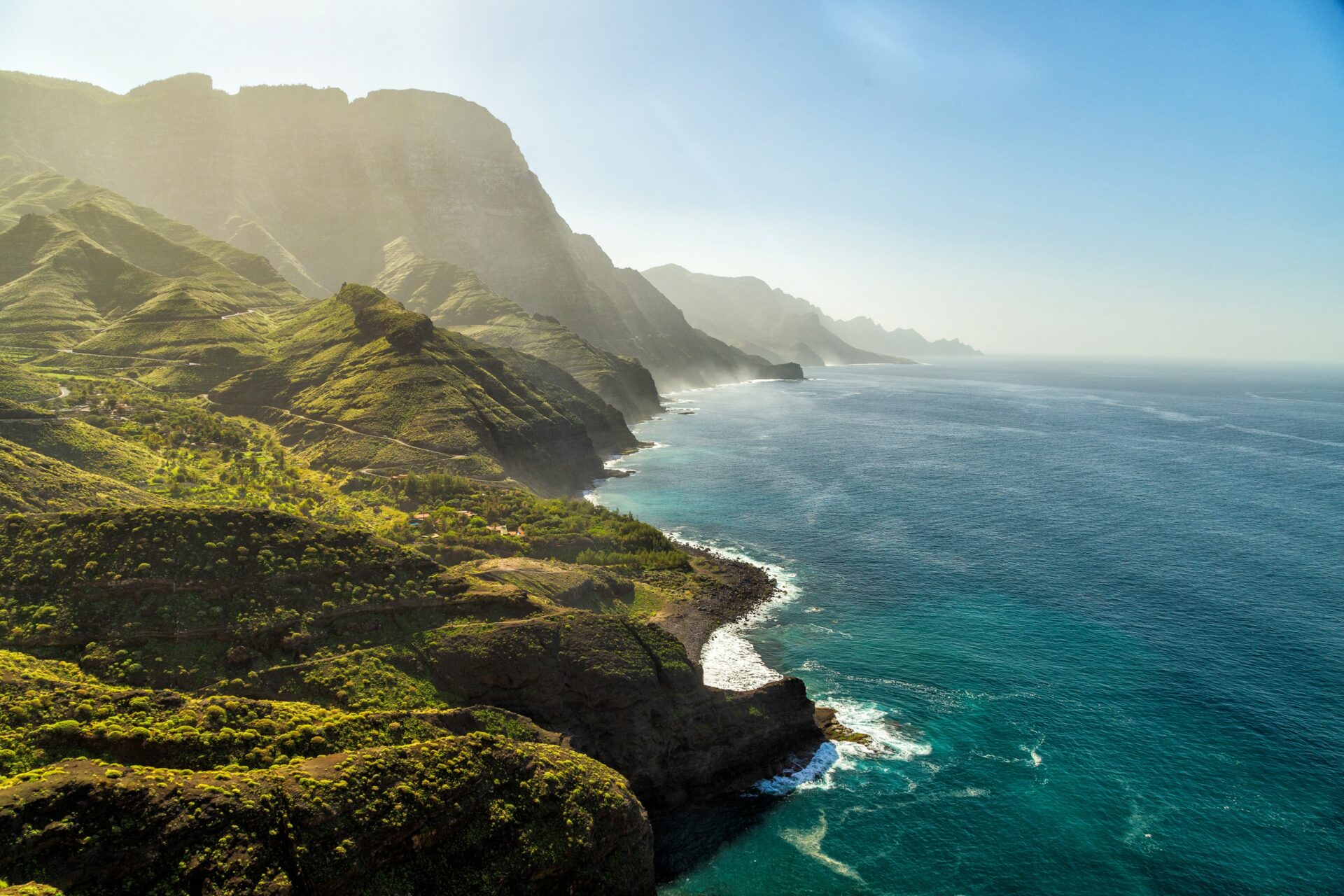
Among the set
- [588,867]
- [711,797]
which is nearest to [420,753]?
[588,867]

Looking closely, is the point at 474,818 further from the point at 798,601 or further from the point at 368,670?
the point at 798,601

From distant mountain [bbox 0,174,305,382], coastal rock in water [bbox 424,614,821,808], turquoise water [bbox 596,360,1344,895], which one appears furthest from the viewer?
distant mountain [bbox 0,174,305,382]

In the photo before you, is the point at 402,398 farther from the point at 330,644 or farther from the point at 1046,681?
the point at 1046,681

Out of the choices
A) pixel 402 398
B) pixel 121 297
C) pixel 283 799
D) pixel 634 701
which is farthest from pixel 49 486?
pixel 121 297

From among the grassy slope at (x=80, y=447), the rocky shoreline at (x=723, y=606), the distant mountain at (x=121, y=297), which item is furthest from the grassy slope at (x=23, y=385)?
the rocky shoreline at (x=723, y=606)

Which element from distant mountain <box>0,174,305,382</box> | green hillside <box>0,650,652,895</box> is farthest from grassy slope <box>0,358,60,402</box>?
green hillside <box>0,650,652,895</box>

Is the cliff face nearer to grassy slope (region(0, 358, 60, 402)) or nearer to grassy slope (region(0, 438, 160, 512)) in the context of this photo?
grassy slope (region(0, 438, 160, 512))
